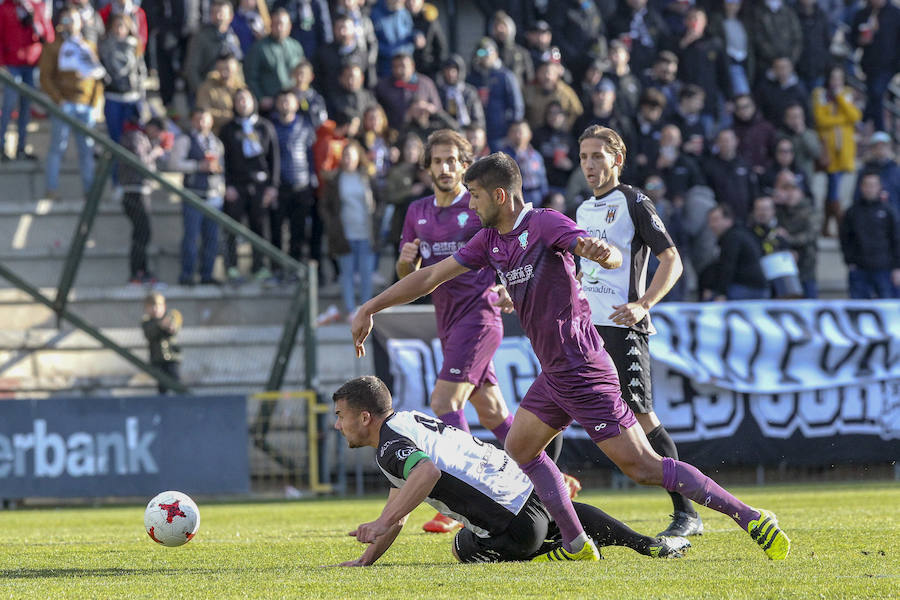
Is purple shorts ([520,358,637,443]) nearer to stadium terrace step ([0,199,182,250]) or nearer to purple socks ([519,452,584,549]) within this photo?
purple socks ([519,452,584,549])

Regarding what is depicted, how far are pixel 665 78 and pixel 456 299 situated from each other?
1009 cm

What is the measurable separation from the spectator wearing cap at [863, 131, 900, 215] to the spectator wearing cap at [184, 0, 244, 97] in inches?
327

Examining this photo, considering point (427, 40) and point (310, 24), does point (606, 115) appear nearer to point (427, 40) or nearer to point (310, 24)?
point (427, 40)

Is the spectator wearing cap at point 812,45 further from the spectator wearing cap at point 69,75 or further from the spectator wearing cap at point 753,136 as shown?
the spectator wearing cap at point 69,75

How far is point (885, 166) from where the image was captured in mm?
17453

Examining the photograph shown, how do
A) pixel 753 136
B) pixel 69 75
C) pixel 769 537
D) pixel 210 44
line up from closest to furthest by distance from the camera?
pixel 769 537 < pixel 69 75 < pixel 210 44 < pixel 753 136

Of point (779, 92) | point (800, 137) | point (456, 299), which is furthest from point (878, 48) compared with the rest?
point (456, 299)

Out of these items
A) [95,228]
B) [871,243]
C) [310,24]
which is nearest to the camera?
[95,228]

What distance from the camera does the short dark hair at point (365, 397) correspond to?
6.15 m

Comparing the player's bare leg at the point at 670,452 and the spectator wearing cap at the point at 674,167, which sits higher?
the spectator wearing cap at the point at 674,167

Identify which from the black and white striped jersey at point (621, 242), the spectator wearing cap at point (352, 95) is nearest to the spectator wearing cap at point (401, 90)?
the spectator wearing cap at point (352, 95)

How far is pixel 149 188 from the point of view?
47.0 ft

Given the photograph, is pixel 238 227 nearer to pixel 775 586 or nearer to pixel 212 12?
pixel 212 12

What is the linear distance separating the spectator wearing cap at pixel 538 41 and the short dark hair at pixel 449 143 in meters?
9.99
